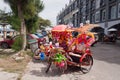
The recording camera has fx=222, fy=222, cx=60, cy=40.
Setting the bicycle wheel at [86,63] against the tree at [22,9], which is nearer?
the bicycle wheel at [86,63]

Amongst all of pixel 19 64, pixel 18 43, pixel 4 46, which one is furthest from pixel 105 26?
pixel 19 64

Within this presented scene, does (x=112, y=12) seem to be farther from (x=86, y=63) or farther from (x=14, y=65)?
(x=14, y=65)

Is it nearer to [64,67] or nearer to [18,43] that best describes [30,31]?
[18,43]

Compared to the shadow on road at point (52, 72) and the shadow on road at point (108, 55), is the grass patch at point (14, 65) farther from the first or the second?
the shadow on road at point (108, 55)

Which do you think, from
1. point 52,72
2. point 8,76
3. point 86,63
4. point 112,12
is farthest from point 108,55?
point 112,12

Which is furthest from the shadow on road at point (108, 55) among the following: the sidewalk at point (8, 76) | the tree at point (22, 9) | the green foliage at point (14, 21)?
the green foliage at point (14, 21)

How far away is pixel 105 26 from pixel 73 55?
29622 mm

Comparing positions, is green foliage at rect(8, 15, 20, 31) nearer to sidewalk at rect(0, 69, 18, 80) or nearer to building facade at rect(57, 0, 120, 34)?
sidewalk at rect(0, 69, 18, 80)

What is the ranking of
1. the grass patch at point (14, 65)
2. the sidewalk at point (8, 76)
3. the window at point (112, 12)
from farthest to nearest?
the window at point (112, 12) < the grass patch at point (14, 65) < the sidewalk at point (8, 76)

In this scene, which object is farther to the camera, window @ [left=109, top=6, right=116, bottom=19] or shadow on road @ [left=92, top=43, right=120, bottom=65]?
window @ [left=109, top=6, right=116, bottom=19]

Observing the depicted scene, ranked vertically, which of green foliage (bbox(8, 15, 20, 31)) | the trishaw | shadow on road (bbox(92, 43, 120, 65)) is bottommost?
shadow on road (bbox(92, 43, 120, 65))

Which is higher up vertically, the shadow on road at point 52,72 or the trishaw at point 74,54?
the trishaw at point 74,54

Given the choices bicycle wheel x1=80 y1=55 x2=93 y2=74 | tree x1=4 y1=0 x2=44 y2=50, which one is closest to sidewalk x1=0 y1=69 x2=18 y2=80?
bicycle wheel x1=80 y1=55 x2=93 y2=74

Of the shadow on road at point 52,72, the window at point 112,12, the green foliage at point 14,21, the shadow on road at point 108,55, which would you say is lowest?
the shadow on road at point 52,72
